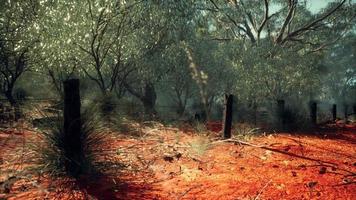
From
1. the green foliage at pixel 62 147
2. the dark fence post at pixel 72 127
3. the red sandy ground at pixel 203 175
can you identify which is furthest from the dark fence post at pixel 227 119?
the dark fence post at pixel 72 127

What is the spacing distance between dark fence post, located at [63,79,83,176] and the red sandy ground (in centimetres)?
33

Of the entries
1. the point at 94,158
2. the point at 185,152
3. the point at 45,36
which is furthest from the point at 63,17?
the point at 94,158

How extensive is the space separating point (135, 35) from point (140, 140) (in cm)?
945

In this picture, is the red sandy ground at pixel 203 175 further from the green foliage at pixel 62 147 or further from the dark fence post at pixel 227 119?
the dark fence post at pixel 227 119

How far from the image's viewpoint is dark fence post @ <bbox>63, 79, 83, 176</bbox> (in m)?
5.67

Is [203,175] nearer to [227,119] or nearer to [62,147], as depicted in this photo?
[62,147]

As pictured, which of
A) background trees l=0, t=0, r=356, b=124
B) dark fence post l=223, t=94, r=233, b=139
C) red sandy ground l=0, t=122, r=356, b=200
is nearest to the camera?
red sandy ground l=0, t=122, r=356, b=200

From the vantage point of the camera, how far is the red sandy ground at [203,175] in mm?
5109

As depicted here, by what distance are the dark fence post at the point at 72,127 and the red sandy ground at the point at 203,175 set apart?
1.09 ft

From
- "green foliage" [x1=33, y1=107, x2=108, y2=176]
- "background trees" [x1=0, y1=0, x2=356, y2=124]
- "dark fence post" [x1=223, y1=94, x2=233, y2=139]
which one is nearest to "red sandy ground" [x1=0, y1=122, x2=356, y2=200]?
"green foliage" [x1=33, y1=107, x2=108, y2=176]

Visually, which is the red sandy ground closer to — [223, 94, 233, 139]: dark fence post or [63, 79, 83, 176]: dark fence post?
[63, 79, 83, 176]: dark fence post

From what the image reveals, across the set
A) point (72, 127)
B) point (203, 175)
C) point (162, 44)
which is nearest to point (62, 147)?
point (72, 127)

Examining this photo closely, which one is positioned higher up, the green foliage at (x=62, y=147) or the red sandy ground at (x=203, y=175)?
the green foliage at (x=62, y=147)

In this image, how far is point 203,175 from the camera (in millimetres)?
6109
